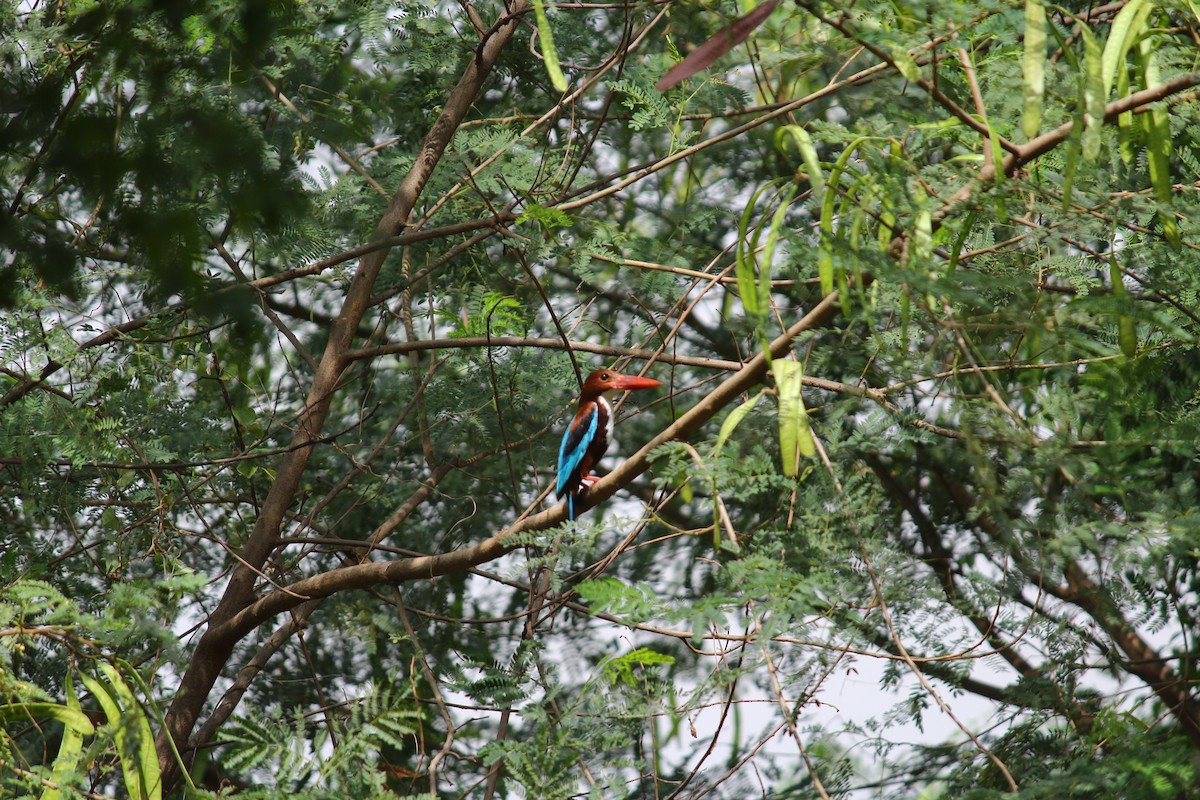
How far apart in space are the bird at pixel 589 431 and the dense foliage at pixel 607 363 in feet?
0.49

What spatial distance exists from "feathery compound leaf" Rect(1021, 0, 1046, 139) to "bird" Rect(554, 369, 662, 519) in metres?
2.39

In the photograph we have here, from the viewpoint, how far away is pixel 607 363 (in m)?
5.76

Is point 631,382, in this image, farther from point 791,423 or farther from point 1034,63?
point 1034,63

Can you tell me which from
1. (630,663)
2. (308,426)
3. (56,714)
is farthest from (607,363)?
(56,714)

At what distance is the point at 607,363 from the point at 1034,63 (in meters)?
3.85

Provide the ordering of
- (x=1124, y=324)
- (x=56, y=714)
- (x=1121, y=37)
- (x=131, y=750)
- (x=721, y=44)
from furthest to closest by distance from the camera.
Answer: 1. (x=56, y=714)
2. (x=131, y=750)
3. (x=1124, y=324)
4. (x=1121, y=37)
5. (x=721, y=44)

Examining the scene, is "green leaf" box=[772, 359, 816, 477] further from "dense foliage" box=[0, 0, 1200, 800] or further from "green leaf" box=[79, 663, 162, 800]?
"green leaf" box=[79, 663, 162, 800]

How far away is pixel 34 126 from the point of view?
5.26ft

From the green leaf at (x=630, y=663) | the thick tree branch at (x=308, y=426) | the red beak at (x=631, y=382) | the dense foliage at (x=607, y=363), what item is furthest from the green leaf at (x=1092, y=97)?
the red beak at (x=631, y=382)

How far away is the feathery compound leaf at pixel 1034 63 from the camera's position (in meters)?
1.99

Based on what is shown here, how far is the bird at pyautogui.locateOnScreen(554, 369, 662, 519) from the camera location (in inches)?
172

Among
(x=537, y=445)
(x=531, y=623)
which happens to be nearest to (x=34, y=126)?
(x=531, y=623)

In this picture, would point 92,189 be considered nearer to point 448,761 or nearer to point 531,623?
point 531,623

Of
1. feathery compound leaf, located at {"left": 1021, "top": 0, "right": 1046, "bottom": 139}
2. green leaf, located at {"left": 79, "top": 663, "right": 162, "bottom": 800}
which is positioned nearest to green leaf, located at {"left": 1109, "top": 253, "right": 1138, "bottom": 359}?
feathery compound leaf, located at {"left": 1021, "top": 0, "right": 1046, "bottom": 139}
